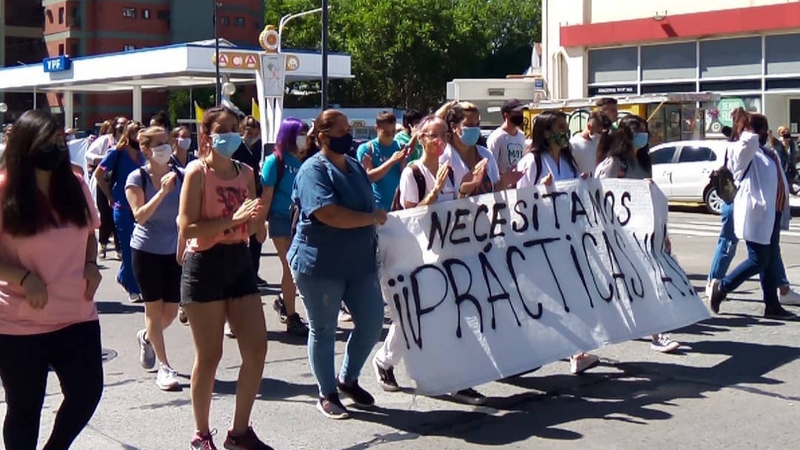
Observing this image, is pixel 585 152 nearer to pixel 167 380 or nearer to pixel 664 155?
pixel 167 380

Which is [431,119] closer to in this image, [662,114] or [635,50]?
[662,114]

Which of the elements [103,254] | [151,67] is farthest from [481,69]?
[103,254]

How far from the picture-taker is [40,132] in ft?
15.1

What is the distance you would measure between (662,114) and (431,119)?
1969cm

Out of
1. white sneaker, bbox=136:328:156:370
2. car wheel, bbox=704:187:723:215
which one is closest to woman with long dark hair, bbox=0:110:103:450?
white sneaker, bbox=136:328:156:370

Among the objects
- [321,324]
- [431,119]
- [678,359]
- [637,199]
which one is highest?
[431,119]

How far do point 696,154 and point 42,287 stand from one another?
19.8m

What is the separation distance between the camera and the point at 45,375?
468 cm

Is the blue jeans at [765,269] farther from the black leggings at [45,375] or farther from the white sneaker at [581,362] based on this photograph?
the black leggings at [45,375]

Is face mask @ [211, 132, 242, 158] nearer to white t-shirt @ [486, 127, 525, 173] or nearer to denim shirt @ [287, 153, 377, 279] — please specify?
denim shirt @ [287, 153, 377, 279]

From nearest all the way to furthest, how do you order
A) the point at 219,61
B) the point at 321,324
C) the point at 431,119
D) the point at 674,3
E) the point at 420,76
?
1. the point at 321,324
2. the point at 431,119
3. the point at 674,3
4. the point at 219,61
5. the point at 420,76

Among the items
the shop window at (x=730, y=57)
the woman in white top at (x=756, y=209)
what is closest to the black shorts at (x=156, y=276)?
the woman in white top at (x=756, y=209)

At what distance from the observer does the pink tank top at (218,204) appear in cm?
559

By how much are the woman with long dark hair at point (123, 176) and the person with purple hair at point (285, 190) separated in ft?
4.32
